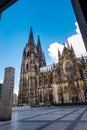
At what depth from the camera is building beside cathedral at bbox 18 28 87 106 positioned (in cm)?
3784

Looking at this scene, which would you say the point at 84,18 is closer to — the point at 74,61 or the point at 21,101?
the point at 74,61

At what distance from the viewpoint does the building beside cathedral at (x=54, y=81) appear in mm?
37844

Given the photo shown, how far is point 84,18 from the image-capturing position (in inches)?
87.2

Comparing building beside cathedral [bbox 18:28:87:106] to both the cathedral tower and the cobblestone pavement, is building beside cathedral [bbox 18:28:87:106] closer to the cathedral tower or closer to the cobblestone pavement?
the cathedral tower

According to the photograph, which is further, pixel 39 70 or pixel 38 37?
pixel 38 37

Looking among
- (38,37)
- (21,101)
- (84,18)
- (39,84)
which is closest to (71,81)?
(39,84)

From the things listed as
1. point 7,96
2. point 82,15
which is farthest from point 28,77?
point 82,15

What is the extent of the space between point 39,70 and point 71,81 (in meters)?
19.5

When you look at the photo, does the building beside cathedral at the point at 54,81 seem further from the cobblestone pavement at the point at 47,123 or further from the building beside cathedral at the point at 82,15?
the building beside cathedral at the point at 82,15

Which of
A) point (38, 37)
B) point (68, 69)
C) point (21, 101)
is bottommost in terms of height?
point (21, 101)

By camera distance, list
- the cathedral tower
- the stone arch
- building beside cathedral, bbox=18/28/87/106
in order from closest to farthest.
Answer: the stone arch
building beside cathedral, bbox=18/28/87/106
the cathedral tower

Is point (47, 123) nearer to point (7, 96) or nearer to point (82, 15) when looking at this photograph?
point (7, 96)

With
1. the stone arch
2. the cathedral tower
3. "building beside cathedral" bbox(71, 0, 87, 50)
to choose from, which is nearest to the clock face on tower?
the stone arch

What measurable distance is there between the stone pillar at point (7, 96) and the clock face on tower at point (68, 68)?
34.4 metres
